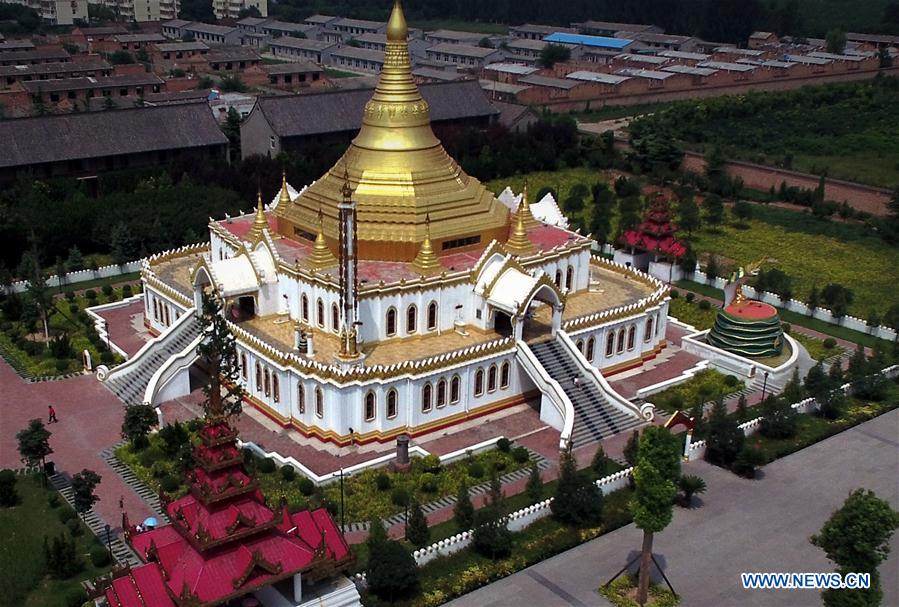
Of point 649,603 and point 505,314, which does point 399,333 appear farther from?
point 649,603

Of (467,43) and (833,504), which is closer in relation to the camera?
(833,504)

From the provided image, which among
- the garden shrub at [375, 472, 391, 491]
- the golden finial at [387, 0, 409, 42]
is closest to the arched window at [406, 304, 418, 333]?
the garden shrub at [375, 472, 391, 491]

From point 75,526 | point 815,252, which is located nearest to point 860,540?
point 75,526

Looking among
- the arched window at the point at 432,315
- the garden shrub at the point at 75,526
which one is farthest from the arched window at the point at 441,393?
the garden shrub at the point at 75,526

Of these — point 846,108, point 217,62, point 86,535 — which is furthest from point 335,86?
point 86,535

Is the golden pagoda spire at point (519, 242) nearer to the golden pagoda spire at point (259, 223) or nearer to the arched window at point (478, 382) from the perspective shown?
the arched window at point (478, 382)

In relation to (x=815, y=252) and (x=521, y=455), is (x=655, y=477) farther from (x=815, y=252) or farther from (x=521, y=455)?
(x=815, y=252)

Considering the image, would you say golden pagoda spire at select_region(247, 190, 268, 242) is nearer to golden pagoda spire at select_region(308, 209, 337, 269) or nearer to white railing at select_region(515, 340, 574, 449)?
golden pagoda spire at select_region(308, 209, 337, 269)
